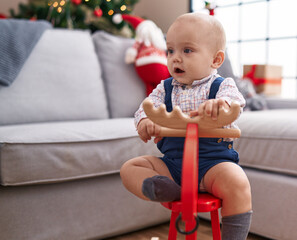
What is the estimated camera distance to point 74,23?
123 inches

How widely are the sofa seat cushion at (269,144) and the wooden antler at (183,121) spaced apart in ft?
2.26

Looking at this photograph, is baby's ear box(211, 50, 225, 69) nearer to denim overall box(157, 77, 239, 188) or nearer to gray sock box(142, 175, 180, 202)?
denim overall box(157, 77, 239, 188)

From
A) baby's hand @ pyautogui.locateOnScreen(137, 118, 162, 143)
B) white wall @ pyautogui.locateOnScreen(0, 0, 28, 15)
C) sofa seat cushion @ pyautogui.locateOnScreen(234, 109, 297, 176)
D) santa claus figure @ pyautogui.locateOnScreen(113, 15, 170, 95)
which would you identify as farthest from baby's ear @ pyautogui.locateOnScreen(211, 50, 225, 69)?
white wall @ pyautogui.locateOnScreen(0, 0, 28, 15)

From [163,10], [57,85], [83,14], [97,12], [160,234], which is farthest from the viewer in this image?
[163,10]

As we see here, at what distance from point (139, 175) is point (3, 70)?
3.49 ft

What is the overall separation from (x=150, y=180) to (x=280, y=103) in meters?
1.68

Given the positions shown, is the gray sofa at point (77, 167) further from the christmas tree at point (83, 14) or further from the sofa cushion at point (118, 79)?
the christmas tree at point (83, 14)

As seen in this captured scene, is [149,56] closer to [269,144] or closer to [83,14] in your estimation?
[269,144]

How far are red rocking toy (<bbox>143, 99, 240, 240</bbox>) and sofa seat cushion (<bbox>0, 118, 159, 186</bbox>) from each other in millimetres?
613

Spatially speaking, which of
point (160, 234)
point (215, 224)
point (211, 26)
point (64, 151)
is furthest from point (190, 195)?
point (160, 234)

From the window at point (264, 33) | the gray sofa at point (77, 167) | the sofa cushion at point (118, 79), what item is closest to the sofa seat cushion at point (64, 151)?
the gray sofa at point (77, 167)

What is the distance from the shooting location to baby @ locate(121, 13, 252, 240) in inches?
29.5

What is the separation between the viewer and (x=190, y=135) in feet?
2.24

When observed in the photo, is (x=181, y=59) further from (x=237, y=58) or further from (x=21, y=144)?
(x=237, y=58)
